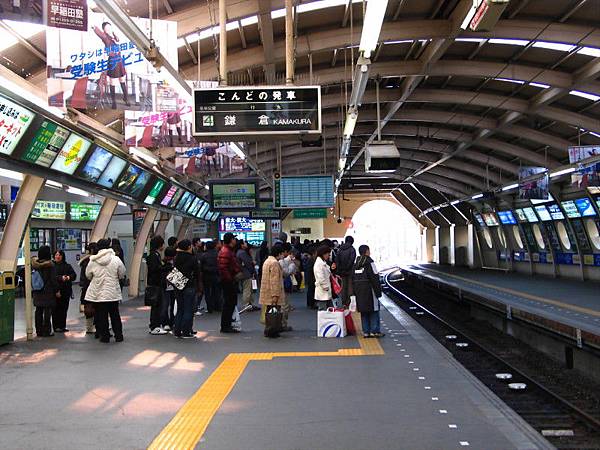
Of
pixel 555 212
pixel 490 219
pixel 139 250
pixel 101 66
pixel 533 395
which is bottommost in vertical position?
pixel 533 395

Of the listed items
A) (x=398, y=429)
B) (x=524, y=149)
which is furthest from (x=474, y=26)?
(x=524, y=149)

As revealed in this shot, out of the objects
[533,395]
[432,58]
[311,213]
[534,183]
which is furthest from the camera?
[311,213]

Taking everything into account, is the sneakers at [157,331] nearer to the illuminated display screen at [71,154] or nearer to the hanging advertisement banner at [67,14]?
the illuminated display screen at [71,154]

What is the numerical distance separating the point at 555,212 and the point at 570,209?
136 centimetres

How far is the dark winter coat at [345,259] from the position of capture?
12.4m

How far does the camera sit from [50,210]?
24.1 metres

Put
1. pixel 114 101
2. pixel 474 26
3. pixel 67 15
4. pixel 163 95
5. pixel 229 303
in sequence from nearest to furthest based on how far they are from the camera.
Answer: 1. pixel 474 26
2. pixel 67 15
3. pixel 114 101
4. pixel 163 95
5. pixel 229 303

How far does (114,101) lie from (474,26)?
213 inches

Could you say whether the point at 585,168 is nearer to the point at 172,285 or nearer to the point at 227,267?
the point at 227,267

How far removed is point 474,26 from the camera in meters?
6.31

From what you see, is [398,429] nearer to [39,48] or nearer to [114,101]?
[114,101]

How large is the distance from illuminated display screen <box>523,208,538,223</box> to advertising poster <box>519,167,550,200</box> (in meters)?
4.56

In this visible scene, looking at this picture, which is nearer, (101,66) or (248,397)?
(248,397)

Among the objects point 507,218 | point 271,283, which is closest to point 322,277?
point 271,283
